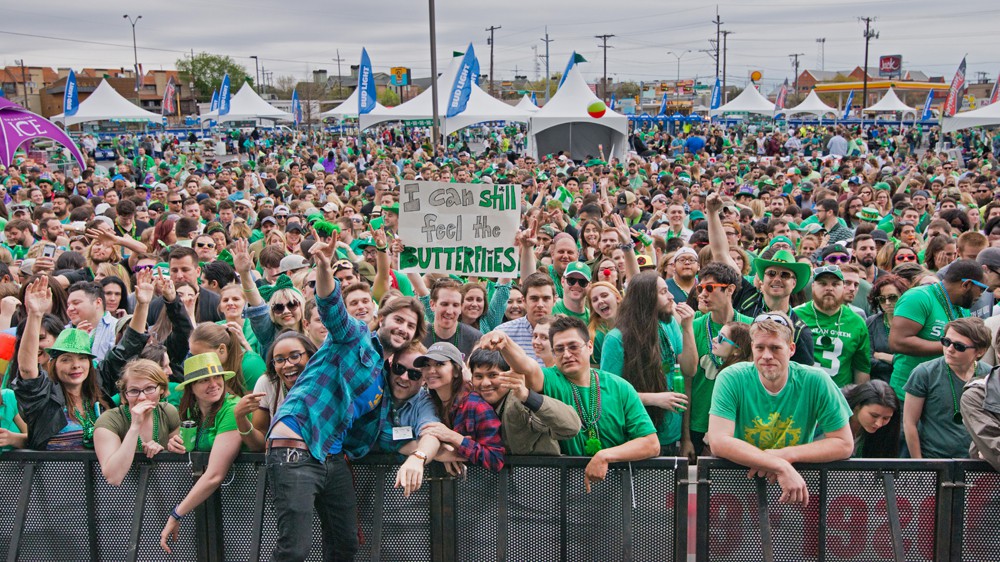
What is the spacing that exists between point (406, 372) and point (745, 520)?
5.69ft

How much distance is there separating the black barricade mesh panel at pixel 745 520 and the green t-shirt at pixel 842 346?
62.6 inches

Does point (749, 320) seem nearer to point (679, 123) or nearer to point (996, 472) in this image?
point (996, 472)

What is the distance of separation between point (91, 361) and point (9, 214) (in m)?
10.3

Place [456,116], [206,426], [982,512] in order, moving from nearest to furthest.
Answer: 1. [982,512]
2. [206,426]
3. [456,116]

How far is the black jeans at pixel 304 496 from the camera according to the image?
3.85m

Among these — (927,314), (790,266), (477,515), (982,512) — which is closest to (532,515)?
(477,515)

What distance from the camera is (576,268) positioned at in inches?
238

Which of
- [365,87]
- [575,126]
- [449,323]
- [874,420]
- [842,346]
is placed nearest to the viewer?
[874,420]

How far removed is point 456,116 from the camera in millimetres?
26312

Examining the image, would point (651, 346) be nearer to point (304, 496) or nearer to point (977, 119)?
point (304, 496)

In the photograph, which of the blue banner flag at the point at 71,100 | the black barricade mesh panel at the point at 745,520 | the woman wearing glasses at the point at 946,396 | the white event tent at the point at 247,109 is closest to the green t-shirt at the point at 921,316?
the woman wearing glasses at the point at 946,396

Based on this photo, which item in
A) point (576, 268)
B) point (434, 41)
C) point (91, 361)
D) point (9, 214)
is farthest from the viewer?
point (434, 41)

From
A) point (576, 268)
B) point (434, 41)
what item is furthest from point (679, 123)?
point (576, 268)

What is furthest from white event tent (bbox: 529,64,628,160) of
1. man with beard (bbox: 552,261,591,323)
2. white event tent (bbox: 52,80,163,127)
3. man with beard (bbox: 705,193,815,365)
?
man with beard (bbox: 552,261,591,323)
